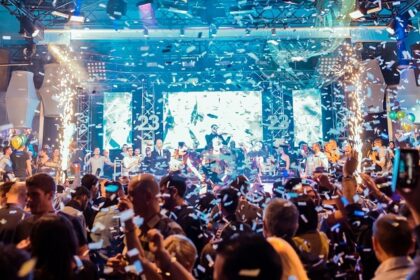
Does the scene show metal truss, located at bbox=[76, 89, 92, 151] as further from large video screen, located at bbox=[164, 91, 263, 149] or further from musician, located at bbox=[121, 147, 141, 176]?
large video screen, located at bbox=[164, 91, 263, 149]

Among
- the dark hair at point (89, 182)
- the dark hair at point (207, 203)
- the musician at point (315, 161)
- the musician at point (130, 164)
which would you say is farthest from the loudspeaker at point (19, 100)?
the dark hair at point (207, 203)

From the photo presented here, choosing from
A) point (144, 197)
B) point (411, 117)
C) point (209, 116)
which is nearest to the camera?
point (144, 197)

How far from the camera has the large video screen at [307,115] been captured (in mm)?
13688

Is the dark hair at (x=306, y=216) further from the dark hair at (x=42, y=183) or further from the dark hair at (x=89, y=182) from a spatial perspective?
the dark hair at (x=89, y=182)

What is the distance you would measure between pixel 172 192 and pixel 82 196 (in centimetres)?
99

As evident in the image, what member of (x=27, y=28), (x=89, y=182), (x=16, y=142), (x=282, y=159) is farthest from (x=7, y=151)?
(x=282, y=159)

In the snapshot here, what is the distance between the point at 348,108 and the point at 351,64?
1.32m

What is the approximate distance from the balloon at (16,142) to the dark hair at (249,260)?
34.6 feet

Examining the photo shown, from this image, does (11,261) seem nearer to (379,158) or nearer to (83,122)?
(379,158)

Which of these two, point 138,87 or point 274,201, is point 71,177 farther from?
point 274,201

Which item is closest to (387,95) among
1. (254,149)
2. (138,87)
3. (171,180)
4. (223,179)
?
(254,149)

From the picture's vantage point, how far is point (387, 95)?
1164 centimetres

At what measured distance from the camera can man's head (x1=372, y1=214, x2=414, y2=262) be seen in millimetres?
1907

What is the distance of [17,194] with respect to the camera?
3070 millimetres
